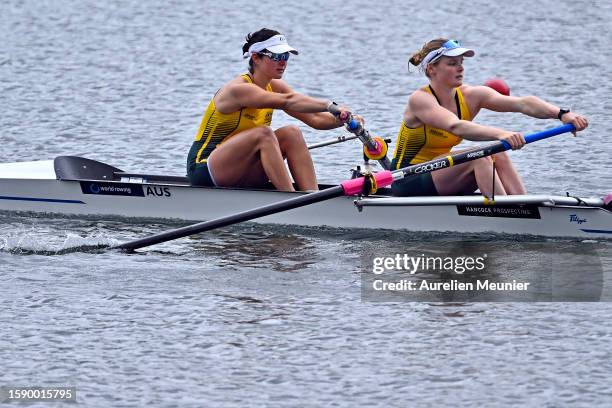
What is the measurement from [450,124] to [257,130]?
1.94 meters

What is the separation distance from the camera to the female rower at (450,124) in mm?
13188

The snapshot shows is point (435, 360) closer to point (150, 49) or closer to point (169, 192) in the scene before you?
point (169, 192)

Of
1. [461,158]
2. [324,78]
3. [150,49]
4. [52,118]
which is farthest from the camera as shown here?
[150,49]

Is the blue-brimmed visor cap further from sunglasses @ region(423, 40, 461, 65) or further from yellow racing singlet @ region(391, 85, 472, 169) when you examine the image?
yellow racing singlet @ region(391, 85, 472, 169)

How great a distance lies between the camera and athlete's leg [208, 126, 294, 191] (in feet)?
45.9

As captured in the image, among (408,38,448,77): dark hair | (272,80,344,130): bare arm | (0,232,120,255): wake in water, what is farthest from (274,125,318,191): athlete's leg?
(0,232,120,255): wake in water

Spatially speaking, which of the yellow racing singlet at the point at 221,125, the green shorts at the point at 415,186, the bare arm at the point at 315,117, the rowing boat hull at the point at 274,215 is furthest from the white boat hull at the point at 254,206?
the bare arm at the point at 315,117

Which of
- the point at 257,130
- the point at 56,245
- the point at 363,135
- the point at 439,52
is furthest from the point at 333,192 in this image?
the point at 56,245

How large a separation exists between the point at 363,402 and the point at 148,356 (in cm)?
180

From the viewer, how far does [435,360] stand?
10688 millimetres

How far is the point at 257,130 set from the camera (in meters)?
14.1

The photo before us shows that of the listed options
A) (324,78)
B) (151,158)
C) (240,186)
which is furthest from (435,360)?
(324,78)

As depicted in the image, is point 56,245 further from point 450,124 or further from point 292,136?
point 450,124

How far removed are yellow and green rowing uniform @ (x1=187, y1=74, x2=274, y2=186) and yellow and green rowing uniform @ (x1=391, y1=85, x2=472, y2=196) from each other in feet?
4.70
